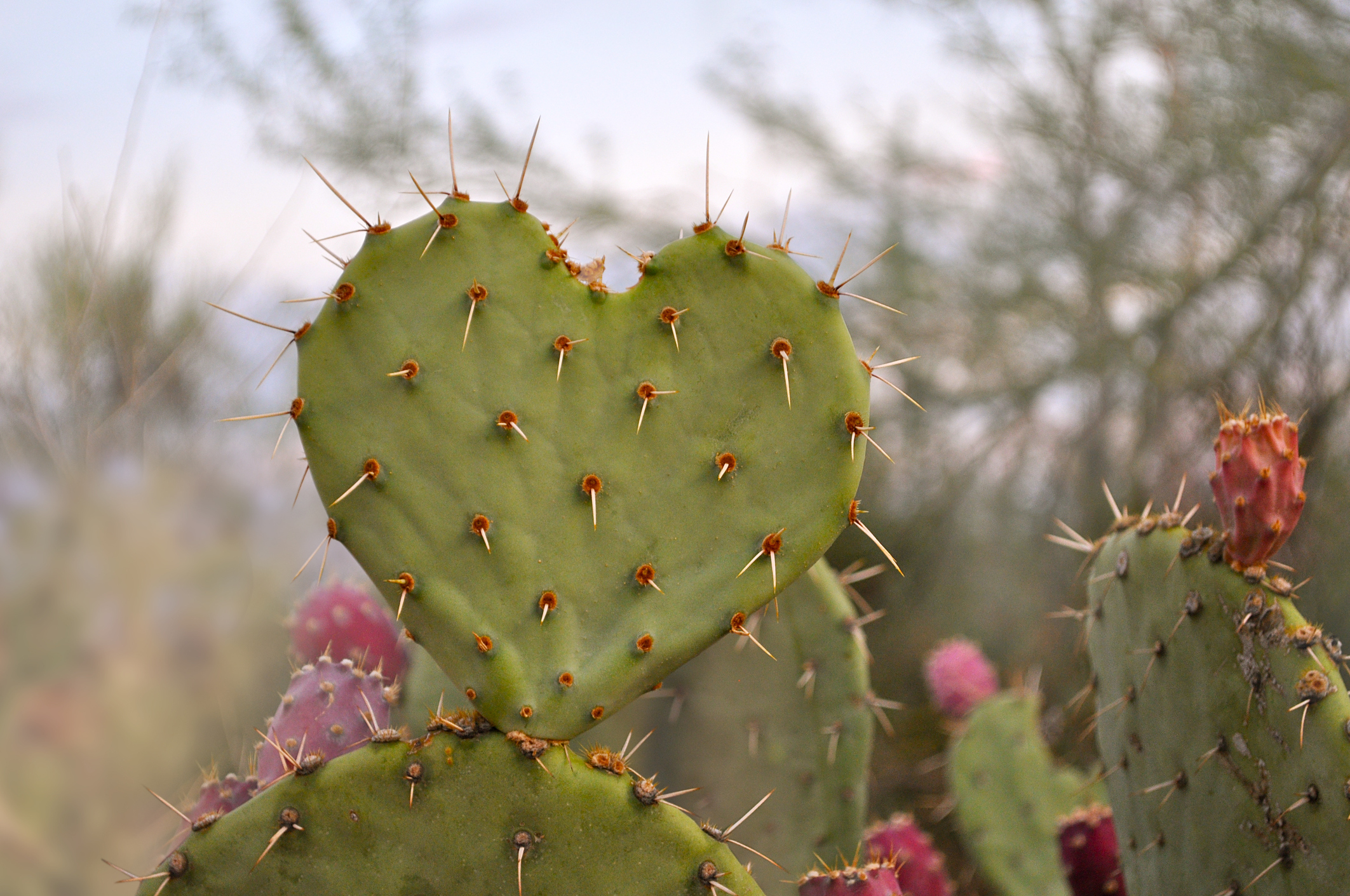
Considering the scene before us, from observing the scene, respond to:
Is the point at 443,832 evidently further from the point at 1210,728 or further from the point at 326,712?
the point at 1210,728

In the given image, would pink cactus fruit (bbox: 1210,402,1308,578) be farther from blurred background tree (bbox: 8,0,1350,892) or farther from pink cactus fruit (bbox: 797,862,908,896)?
blurred background tree (bbox: 8,0,1350,892)

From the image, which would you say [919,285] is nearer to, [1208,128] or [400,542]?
[1208,128]

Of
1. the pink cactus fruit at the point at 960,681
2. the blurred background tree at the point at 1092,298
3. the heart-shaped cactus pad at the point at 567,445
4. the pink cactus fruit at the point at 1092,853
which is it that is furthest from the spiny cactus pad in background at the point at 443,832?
the blurred background tree at the point at 1092,298

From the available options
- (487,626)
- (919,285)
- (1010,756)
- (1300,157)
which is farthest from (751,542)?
(919,285)

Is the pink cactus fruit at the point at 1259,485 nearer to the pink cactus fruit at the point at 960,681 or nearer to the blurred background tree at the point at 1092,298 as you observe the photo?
the pink cactus fruit at the point at 960,681

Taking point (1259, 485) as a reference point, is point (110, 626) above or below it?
below

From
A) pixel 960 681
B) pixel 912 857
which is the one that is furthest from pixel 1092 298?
pixel 912 857
